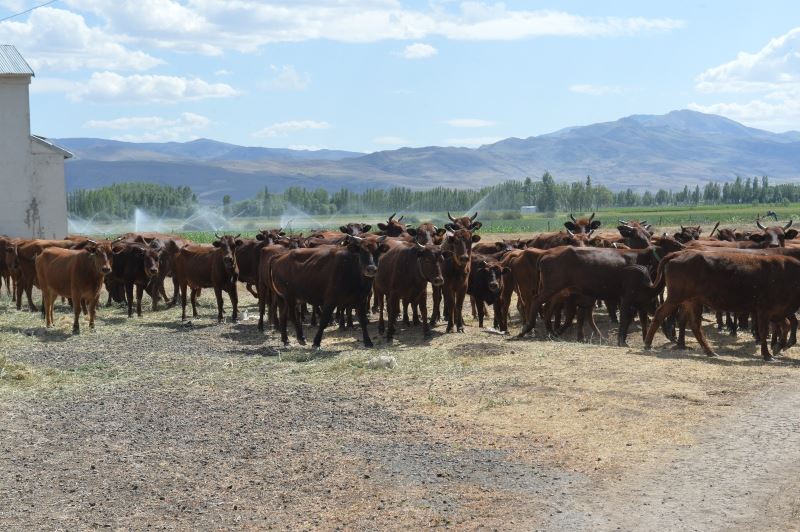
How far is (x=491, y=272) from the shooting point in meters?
21.4

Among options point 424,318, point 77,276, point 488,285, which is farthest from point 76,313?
point 488,285

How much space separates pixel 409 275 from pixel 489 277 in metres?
2.28

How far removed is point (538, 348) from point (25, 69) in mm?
34384

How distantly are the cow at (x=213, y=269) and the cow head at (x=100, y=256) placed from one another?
2575mm

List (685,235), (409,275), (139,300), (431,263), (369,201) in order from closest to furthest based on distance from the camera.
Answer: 1. (431,263)
2. (409,275)
3. (685,235)
4. (139,300)
5. (369,201)

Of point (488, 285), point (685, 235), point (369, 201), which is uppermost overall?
point (685, 235)

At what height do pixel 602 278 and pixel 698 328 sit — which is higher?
pixel 602 278

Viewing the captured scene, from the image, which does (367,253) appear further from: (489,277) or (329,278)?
(489,277)

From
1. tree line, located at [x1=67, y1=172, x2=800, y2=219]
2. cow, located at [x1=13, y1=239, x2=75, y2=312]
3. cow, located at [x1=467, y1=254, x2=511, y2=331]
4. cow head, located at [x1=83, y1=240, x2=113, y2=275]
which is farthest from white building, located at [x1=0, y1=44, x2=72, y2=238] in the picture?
tree line, located at [x1=67, y1=172, x2=800, y2=219]

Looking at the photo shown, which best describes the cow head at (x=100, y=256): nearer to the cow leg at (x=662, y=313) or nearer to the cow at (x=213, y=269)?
the cow at (x=213, y=269)

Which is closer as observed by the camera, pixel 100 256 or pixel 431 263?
pixel 431 263

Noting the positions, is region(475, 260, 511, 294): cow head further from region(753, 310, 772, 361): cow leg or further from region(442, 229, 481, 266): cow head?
region(753, 310, 772, 361): cow leg

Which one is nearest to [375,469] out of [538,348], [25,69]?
[538,348]

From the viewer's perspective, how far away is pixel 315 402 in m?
13.4
